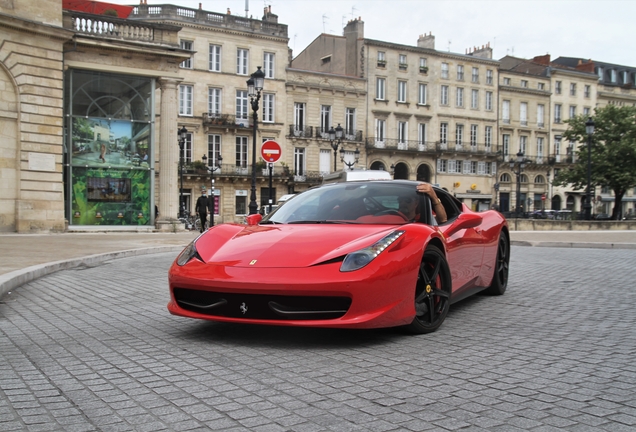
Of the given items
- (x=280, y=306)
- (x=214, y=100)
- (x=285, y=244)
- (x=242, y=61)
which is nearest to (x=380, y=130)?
(x=242, y=61)

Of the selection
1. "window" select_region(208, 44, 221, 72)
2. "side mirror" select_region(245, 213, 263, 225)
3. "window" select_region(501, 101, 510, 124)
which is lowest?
"side mirror" select_region(245, 213, 263, 225)

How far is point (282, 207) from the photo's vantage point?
19.9 feet

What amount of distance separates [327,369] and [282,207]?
8.08 ft

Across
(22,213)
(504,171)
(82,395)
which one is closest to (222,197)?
(22,213)

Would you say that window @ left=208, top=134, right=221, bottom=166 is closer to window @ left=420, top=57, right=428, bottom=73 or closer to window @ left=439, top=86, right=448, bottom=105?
window @ left=420, top=57, right=428, bottom=73

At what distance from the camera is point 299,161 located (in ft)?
184

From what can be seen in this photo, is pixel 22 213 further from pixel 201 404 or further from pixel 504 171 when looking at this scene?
pixel 504 171

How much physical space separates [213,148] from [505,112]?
35.8m

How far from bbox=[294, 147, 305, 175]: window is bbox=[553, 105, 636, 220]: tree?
919 inches

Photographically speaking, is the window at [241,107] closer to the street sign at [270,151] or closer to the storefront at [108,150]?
the storefront at [108,150]

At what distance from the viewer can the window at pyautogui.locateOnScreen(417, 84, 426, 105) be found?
63.2 meters

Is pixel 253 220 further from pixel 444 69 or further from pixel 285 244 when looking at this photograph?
pixel 444 69

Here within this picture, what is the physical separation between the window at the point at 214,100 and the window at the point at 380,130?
54.6 feet

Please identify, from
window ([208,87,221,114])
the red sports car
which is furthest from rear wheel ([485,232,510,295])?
window ([208,87,221,114])
